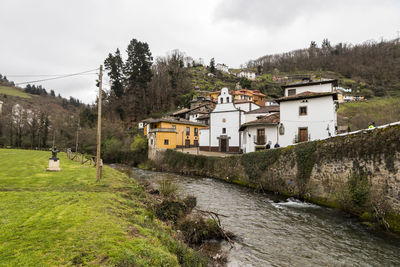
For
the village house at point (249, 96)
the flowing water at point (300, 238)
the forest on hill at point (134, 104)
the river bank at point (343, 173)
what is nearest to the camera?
the flowing water at point (300, 238)

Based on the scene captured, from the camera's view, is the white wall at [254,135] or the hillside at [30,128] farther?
the hillside at [30,128]

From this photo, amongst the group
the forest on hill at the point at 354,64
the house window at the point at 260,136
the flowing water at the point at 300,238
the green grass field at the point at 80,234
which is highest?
the forest on hill at the point at 354,64

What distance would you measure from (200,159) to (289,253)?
21571 millimetres

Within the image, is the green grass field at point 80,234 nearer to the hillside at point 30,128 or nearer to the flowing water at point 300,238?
the flowing water at point 300,238

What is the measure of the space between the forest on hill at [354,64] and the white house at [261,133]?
194ft

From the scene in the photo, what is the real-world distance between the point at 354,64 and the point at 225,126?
9275cm

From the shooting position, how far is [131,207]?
9.07 metres

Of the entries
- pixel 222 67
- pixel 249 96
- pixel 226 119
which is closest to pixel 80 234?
pixel 226 119

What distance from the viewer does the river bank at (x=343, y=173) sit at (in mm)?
10398

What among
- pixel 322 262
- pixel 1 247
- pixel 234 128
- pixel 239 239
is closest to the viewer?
pixel 1 247

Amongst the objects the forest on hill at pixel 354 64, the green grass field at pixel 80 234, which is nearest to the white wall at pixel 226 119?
the green grass field at pixel 80 234

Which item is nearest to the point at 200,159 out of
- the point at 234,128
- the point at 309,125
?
the point at 234,128

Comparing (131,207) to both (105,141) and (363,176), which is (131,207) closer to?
(363,176)

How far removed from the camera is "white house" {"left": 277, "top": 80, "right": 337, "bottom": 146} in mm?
23234
